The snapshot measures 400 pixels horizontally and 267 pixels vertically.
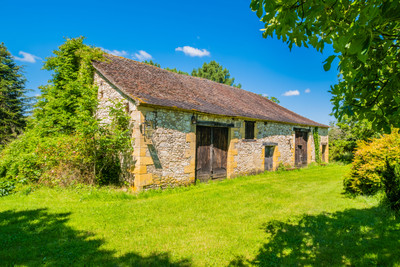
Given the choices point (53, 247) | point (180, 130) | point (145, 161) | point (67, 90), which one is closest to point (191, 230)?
point (53, 247)

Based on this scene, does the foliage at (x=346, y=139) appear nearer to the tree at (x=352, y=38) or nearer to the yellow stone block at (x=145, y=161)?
the yellow stone block at (x=145, y=161)

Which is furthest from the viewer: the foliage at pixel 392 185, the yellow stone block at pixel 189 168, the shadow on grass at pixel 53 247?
the yellow stone block at pixel 189 168

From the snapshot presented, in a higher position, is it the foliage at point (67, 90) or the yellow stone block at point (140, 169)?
the foliage at point (67, 90)

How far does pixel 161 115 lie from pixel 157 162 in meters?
1.73

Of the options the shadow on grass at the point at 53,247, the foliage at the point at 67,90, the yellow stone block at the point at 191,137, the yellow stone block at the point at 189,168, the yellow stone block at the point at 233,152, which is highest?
the foliage at the point at 67,90

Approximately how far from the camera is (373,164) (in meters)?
6.48

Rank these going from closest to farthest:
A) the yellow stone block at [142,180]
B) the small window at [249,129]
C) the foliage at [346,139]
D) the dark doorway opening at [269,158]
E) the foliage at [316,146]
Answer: the yellow stone block at [142,180], the small window at [249,129], the dark doorway opening at [269,158], the foliage at [346,139], the foliage at [316,146]

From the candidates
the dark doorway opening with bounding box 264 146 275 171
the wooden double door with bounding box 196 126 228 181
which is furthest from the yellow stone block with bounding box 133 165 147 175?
the dark doorway opening with bounding box 264 146 275 171

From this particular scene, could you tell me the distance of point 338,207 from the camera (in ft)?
19.3

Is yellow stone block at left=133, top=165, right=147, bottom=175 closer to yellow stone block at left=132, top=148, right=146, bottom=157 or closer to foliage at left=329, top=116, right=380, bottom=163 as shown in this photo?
yellow stone block at left=132, top=148, right=146, bottom=157

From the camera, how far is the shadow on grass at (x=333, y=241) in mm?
3252

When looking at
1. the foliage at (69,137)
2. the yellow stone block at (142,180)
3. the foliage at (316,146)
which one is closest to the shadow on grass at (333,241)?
the yellow stone block at (142,180)

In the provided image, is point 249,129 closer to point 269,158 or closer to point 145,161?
point 269,158

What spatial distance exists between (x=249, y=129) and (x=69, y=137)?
8.37 m
